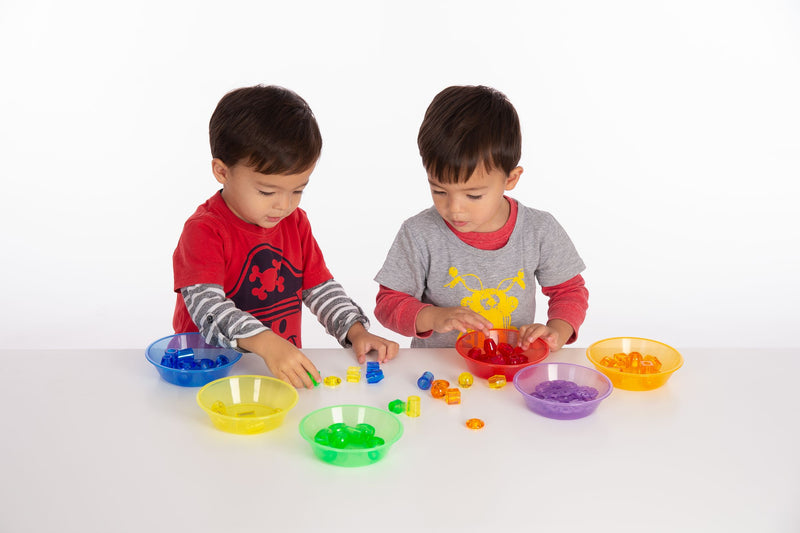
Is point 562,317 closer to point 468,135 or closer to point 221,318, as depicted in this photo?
point 468,135

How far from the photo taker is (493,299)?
1738 mm

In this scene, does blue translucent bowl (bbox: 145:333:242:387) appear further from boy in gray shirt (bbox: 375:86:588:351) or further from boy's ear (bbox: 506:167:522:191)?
boy's ear (bbox: 506:167:522:191)

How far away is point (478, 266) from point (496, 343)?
9.2 inches

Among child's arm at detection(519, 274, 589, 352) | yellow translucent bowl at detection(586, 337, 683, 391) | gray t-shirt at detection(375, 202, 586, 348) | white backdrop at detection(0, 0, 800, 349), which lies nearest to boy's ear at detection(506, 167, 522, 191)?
gray t-shirt at detection(375, 202, 586, 348)

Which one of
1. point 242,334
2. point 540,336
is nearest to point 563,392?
point 540,336

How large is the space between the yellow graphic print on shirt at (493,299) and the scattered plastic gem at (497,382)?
0.36 m

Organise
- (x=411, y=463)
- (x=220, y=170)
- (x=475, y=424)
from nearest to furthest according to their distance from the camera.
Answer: (x=411, y=463) < (x=475, y=424) < (x=220, y=170)

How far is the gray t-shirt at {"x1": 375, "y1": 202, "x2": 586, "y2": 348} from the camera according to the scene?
5.68ft

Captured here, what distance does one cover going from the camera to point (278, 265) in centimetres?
170

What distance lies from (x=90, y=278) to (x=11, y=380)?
2.62 metres

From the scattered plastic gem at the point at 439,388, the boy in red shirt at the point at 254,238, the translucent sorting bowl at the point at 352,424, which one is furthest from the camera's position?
the boy in red shirt at the point at 254,238

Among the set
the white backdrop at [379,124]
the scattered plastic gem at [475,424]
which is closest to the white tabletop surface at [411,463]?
the scattered plastic gem at [475,424]

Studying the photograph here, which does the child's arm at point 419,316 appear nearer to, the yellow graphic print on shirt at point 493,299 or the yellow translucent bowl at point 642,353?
the yellow graphic print on shirt at point 493,299

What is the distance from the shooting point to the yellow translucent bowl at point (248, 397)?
1.24 metres
